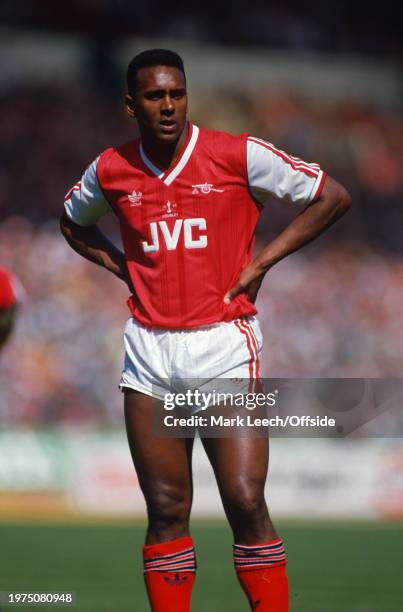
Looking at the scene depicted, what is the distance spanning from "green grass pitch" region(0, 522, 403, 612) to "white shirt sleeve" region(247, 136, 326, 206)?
2948 millimetres

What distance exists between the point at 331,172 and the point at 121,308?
296 inches

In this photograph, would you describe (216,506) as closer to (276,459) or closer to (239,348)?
(276,459)

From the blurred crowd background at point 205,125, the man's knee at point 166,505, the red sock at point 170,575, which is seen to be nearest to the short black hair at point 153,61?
the man's knee at point 166,505

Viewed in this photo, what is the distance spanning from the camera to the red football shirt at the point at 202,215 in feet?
14.9

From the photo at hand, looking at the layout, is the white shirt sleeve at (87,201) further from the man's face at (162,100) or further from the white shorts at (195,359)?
the white shorts at (195,359)

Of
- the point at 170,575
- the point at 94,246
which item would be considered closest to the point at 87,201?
the point at 94,246

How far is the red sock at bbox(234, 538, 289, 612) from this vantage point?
4.40m

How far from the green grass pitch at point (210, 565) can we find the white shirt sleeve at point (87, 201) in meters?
2.40

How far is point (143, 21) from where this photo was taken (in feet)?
74.7

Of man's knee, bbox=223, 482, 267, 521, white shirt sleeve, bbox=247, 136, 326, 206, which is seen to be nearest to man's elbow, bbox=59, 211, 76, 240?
white shirt sleeve, bbox=247, 136, 326, 206

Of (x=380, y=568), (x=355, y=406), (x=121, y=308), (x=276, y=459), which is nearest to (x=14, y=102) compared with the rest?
(x=121, y=308)

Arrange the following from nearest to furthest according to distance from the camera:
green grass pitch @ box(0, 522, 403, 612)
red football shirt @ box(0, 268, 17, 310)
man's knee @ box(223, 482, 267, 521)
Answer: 1. man's knee @ box(223, 482, 267, 521)
2. red football shirt @ box(0, 268, 17, 310)
3. green grass pitch @ box(0, 522, 403, 612)

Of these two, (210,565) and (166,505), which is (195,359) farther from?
(210,565)

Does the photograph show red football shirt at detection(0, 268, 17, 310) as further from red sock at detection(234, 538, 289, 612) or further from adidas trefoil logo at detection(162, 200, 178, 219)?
red sock at detection(234, 538, 289, 612)
